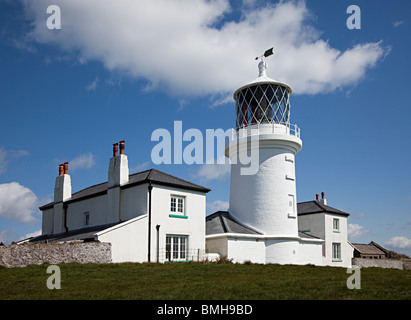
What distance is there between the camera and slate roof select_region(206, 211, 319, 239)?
25416 mm

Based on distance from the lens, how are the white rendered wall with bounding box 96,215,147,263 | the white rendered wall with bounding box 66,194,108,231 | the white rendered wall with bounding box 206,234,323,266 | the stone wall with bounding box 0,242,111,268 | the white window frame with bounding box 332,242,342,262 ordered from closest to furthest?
the stone wall with bounding box 0,242,111,268
the white rendered wall with bounding box 96,215,147,263
the white rendered wall with bounding box 206,234,323,266
the white rendered wall with bounding box 66,194,108,231
the white window frame with bounding box 332,242,342,262

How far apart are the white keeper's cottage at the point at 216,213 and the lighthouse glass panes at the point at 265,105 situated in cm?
6

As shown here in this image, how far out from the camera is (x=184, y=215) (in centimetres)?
2380

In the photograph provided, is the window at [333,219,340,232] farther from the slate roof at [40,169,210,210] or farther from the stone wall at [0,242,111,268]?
the stone wall at [0,242,111,268]

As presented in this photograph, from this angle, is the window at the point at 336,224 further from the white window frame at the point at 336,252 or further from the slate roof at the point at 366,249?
the slate roof at the point at 366,249

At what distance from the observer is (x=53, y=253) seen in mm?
19500

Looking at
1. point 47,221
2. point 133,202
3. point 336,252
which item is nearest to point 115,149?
point 133,202

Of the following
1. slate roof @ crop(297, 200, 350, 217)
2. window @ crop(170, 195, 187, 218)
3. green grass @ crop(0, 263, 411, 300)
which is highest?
slate roof @ crop(297, 200, 350, 217)

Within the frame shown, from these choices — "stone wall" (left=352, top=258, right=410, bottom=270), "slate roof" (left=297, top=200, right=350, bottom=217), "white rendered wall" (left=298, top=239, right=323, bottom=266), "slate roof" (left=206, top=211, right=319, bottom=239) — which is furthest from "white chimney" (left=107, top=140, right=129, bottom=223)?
"stone wall" (left=352, top=258, right=410, bottom=270)

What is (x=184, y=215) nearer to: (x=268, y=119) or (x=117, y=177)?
(x=117, y=177)

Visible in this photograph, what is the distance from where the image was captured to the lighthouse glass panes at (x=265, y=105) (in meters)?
27.5

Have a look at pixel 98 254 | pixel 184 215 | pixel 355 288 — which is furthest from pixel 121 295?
pixel 184 215

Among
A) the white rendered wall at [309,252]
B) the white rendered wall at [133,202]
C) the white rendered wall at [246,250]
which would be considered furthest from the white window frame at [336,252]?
the white rendered wall at [133,202]
